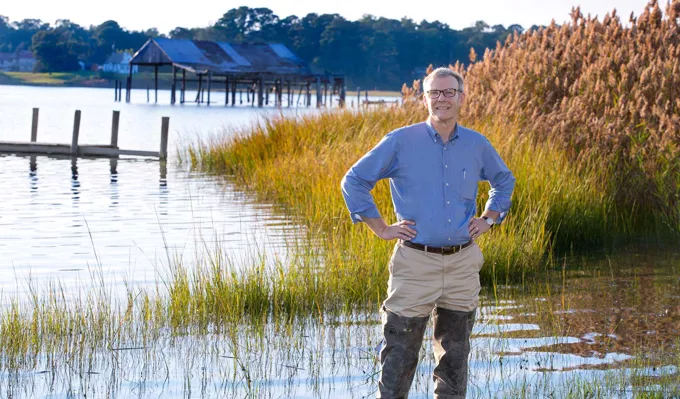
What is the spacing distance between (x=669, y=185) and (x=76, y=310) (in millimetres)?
7593

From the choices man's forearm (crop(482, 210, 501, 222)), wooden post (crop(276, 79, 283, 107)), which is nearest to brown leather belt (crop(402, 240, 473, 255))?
man's forearm (crop(482, 210, 501, 222))

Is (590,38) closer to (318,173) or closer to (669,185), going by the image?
(669,185)

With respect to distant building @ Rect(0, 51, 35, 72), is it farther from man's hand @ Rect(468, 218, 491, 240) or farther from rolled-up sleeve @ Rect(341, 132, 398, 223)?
man's hand @ Rect(468, 218, 491, 240)

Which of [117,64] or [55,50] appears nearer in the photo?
[55,50]

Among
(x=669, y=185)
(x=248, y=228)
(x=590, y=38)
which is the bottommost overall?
(x=248, y=228)

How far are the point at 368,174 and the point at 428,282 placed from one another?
583 mm

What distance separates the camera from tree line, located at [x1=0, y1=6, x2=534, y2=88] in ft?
459

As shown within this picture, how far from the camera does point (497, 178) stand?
5082 millimetres

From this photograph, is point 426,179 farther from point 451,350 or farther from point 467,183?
point 451,350

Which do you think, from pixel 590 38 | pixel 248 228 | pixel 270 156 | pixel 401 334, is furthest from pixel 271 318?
pixel 270 156

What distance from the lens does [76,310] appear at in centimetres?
735

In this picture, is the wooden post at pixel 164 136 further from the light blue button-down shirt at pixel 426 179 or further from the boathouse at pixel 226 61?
the boathouse at pixel 226 61

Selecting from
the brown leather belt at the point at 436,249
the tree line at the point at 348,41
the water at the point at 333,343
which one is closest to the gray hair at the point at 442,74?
the brown leather belt at the point at 436,249

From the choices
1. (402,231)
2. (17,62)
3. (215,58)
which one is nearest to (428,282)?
(402,231)
